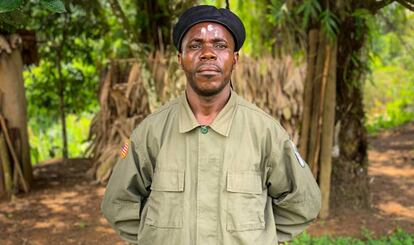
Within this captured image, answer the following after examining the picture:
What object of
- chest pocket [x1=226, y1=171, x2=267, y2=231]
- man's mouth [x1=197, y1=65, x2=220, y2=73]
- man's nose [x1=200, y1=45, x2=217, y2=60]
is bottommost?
chest pocket [x1=226, y1=171, x2=267, y2=231]

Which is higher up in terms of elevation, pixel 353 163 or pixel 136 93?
pixel 136 93

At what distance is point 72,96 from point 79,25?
4.70 feet

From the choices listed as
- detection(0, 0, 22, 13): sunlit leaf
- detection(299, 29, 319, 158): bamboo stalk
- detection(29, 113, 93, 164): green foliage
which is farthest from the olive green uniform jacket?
detection(29, 113, 93, 164): green foliage

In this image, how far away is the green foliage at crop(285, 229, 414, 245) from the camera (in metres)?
4.21

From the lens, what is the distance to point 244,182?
1974 mm

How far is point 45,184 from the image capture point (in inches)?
266

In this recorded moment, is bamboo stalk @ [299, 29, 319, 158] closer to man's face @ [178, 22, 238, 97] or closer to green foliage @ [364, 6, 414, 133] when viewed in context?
man's face @ [178, 22, 238, 97]

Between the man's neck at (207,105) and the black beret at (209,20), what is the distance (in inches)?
8.1

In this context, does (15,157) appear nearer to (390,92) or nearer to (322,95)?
(322,95)

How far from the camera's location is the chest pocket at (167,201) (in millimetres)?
1974

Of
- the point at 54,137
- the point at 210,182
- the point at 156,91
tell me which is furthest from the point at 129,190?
the point at 54,137

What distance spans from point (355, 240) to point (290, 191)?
256 centimetres

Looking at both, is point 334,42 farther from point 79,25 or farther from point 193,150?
point 79,25

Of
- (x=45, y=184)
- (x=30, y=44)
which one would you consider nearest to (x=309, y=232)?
(x=45, y=184)
